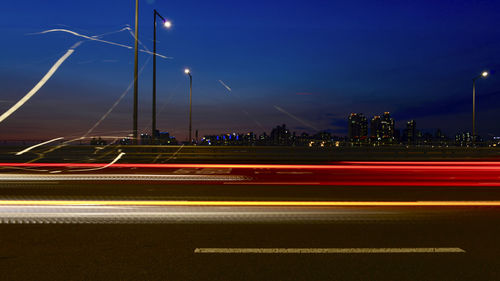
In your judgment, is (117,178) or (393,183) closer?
(393,183)

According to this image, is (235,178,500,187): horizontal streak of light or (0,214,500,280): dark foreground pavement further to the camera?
(235,178,500,187): horizontal streak of light

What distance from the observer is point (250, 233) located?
19.1ft

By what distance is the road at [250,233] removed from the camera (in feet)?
14.1

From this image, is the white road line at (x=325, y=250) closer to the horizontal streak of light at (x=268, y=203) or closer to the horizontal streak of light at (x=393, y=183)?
the horizontal streak of light at (x=268, y=203)

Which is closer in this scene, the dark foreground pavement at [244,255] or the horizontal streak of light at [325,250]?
the dark foreground pavement at [244,255]

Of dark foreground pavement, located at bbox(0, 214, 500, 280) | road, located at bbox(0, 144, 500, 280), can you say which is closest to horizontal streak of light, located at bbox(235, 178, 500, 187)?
road, located at bbox(0, 144, 500, 280)

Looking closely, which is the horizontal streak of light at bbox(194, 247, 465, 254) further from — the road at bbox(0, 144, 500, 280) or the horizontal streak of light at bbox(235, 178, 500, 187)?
the horizontal streak of light at bbox(235, 178, 500, 187)

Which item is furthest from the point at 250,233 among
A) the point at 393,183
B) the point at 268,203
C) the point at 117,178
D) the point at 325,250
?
the point at 117,178

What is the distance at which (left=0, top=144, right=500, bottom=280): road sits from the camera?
4305 mm

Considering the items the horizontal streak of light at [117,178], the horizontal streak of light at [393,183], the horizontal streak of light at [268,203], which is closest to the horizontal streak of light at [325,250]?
the horizontal streak of light at [268,203]

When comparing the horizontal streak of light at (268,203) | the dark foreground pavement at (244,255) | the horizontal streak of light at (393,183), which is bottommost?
the dark foreground pavement at (244,255)

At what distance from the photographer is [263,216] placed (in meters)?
6.96

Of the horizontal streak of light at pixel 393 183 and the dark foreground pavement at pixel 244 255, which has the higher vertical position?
the horizontal streak of light at pixel 393 183

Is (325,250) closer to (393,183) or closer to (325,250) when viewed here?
(325,250)
